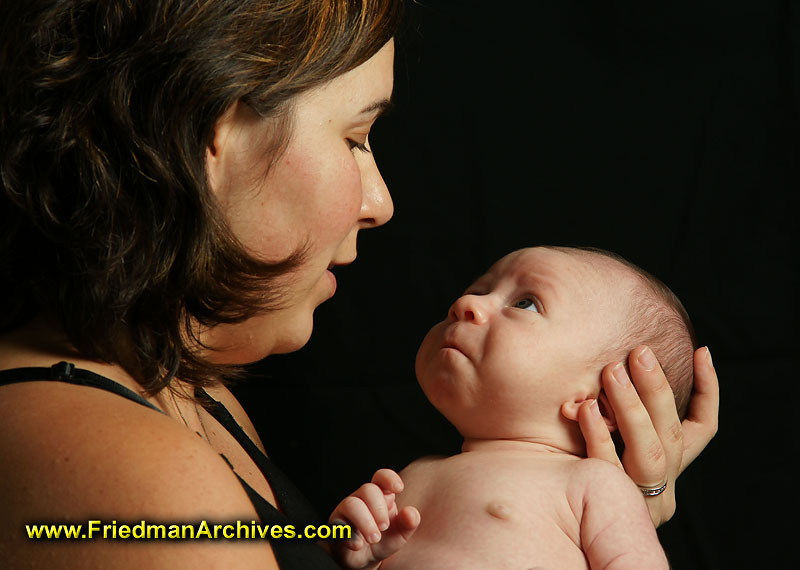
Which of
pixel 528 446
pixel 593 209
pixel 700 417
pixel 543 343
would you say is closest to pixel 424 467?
pixel 528 446

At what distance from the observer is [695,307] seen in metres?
2.24

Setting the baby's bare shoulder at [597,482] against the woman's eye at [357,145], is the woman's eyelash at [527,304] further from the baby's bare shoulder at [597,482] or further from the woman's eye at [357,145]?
the woman's eye at [357,145]

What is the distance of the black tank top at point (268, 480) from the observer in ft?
3.62

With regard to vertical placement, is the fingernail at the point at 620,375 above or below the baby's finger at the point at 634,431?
above

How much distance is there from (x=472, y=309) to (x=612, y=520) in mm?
397

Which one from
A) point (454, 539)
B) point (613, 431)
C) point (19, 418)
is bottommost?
point (454, 539)

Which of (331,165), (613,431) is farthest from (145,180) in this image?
(613,431)

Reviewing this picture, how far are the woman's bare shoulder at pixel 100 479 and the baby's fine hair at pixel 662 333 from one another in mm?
744

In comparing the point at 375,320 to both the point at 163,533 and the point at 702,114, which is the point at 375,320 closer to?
the point at 702,114

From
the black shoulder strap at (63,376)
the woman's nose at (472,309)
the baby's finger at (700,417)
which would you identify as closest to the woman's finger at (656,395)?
the baby's finger at (700,417)

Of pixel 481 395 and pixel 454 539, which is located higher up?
pixel 481 395

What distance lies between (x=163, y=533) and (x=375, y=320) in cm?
149

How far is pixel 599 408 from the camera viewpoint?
1580 millimetres

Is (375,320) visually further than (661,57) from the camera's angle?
Yes
